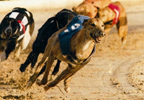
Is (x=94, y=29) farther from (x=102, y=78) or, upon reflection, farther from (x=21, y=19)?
(x=21, y=19)

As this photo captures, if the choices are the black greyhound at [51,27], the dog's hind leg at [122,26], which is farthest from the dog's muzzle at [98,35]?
the dog's hind leg at [122,26]

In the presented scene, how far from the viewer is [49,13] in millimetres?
10586

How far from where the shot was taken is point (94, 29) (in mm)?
4312

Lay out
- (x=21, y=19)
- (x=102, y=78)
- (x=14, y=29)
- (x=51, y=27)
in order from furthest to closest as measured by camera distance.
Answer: (x=21, y=19), (x=14, y=29), (x=102, y=78), (x=51, y=27)

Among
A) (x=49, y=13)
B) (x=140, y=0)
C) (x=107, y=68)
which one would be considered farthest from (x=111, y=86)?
(x=140, y=0)

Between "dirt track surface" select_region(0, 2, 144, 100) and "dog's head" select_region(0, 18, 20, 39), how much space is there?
1.73 ft

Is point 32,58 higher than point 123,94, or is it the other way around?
point 32,58

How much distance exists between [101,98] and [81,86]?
55cm

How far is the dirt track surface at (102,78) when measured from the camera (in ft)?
18.1

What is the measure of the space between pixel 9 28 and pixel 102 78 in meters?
1.54

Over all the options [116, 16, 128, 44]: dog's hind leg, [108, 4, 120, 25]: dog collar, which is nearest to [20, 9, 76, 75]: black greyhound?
[108, 4, 120, 25]: dog collar

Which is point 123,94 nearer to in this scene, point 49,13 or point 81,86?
point 81,86

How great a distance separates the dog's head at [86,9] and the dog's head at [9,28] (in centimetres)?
90

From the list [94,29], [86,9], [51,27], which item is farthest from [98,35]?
[86,9]
